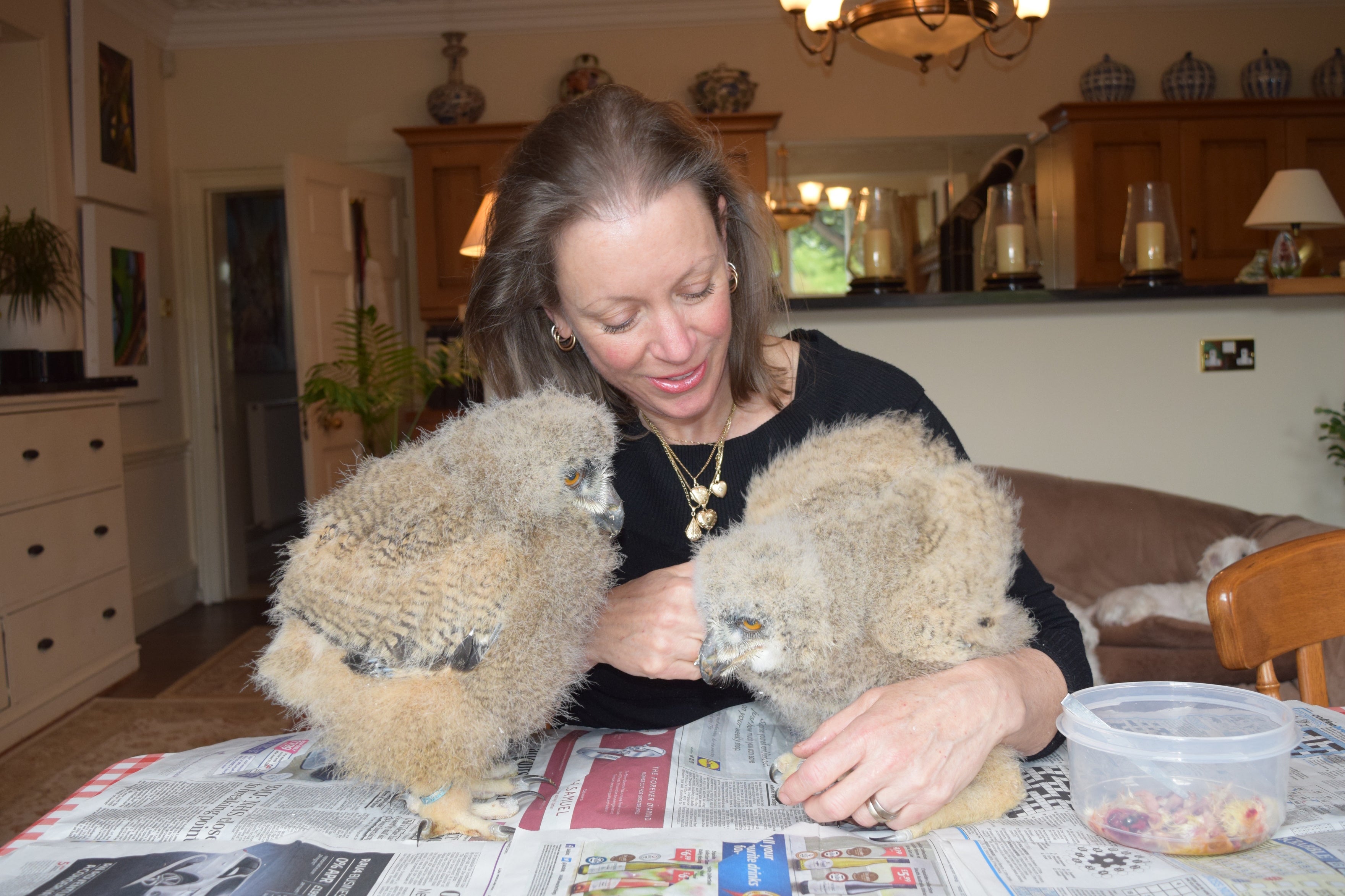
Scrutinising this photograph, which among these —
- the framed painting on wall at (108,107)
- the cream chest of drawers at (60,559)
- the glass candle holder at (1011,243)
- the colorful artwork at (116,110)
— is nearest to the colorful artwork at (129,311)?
the framed painting on wall at (108,107)

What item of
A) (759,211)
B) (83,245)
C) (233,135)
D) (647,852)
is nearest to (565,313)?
(759,211)

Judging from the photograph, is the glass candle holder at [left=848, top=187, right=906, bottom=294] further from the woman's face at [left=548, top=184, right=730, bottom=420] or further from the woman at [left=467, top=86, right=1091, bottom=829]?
the woman's face at [left=548, top=184, right=730, bottom=420]

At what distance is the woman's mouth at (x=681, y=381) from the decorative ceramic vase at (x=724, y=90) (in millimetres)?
4349

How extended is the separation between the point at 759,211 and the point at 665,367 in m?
0.37

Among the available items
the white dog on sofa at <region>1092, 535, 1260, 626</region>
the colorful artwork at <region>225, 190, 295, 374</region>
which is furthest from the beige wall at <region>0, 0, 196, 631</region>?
the white dog on sofa at <region>1092, 535, 1260, 626</region>

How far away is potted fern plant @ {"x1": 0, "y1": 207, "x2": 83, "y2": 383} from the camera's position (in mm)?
3598

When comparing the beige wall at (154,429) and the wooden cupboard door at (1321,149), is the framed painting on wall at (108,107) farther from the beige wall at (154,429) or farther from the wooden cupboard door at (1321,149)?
the wooden cupboard door at (1321,149)

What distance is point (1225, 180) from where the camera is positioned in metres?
5.06

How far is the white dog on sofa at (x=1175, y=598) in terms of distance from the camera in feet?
9.10

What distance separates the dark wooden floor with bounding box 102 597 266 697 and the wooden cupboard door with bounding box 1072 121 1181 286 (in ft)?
16.0

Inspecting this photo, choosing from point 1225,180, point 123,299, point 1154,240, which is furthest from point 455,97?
point 1225,180

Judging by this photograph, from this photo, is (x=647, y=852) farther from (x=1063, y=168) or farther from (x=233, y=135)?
(x=233, y=135)

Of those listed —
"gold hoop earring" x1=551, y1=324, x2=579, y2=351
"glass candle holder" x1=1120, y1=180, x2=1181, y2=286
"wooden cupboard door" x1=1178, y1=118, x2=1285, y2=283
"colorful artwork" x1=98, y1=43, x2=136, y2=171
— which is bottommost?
"gold hoop earring" x1=551, y1=324, x2=579, y2=351

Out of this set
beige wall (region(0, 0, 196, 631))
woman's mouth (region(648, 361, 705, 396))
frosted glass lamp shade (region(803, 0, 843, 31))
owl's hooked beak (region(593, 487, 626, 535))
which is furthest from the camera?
beige wall (region(0, 0, 196, 631))
